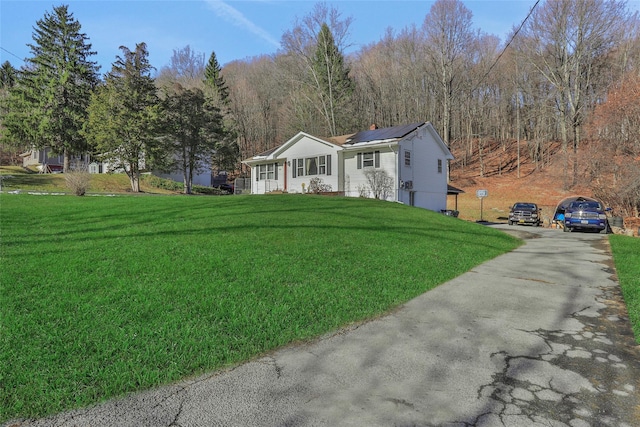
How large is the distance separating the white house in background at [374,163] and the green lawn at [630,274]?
465 inches

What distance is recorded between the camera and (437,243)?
9.03 metres

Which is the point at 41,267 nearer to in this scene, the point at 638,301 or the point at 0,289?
the point at 0,289

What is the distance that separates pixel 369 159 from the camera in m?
21.9

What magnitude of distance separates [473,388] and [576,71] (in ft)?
125

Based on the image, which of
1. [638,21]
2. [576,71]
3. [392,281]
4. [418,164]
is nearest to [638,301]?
[392,281]

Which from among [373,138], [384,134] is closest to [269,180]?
[373,138]

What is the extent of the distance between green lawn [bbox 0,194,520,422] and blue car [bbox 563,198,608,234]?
35.5ft

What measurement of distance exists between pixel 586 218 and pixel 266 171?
20156mm

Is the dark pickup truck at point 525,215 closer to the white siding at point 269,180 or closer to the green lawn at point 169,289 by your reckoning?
the green lawn at point 169,289

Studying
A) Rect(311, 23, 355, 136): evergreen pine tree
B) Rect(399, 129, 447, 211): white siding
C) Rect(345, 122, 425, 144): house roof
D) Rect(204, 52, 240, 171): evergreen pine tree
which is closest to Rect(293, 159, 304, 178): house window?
Rect(345, 122, 425, 144): house roof

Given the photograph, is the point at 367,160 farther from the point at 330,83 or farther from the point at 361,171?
the point at 330,83

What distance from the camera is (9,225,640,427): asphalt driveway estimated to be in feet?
7.37

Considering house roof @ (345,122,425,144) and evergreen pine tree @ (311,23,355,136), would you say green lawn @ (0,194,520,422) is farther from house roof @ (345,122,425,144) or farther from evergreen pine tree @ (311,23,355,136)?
evergreen pine tree @ (311,23,355,136)

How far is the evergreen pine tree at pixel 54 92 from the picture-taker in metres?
31.3
